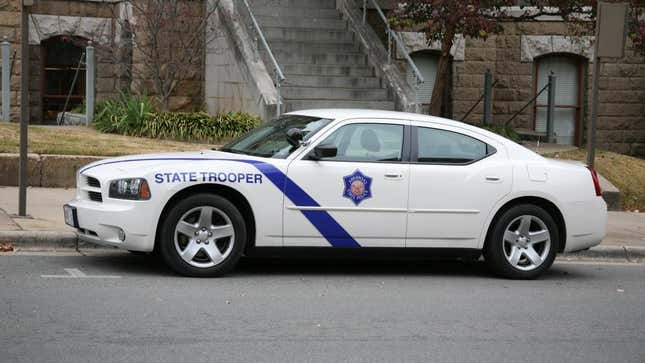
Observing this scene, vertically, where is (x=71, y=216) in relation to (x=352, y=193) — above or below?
below

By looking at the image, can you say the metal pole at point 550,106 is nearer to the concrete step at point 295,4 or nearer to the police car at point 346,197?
the concrete step at point 295,4

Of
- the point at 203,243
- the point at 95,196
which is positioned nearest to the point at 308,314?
the point at 203,243

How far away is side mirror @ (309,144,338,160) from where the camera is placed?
366 inches

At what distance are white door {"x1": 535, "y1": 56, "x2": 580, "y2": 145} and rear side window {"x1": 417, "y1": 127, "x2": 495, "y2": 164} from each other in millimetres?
13452

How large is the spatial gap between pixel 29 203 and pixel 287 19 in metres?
8.97

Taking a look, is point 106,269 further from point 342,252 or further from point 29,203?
point 29,203

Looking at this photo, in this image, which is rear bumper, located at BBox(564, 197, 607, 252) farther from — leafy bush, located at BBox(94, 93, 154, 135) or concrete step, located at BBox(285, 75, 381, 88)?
concrete step, located at BBox(285, 75, 381, 88)

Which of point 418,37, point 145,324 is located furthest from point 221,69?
point 145,324

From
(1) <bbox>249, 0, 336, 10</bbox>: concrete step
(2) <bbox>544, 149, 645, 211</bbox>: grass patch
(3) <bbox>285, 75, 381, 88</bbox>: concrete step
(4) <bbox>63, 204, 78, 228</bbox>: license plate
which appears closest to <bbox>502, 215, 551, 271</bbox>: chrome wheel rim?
(4) <bbox>63, 204, 78, 228</bbox>: license plate

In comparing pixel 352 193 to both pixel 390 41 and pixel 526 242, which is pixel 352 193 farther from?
pixel 390 41

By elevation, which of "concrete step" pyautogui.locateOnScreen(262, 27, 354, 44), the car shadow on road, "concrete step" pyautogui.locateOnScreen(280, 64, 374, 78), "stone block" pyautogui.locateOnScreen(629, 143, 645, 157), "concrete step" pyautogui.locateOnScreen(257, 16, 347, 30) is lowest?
Answer: the car shadow on road

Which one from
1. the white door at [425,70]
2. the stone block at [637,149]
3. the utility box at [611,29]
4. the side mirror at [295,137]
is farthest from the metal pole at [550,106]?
the side mirror at [295,137]

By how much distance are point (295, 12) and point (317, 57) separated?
157cm

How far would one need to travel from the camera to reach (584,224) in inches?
396
